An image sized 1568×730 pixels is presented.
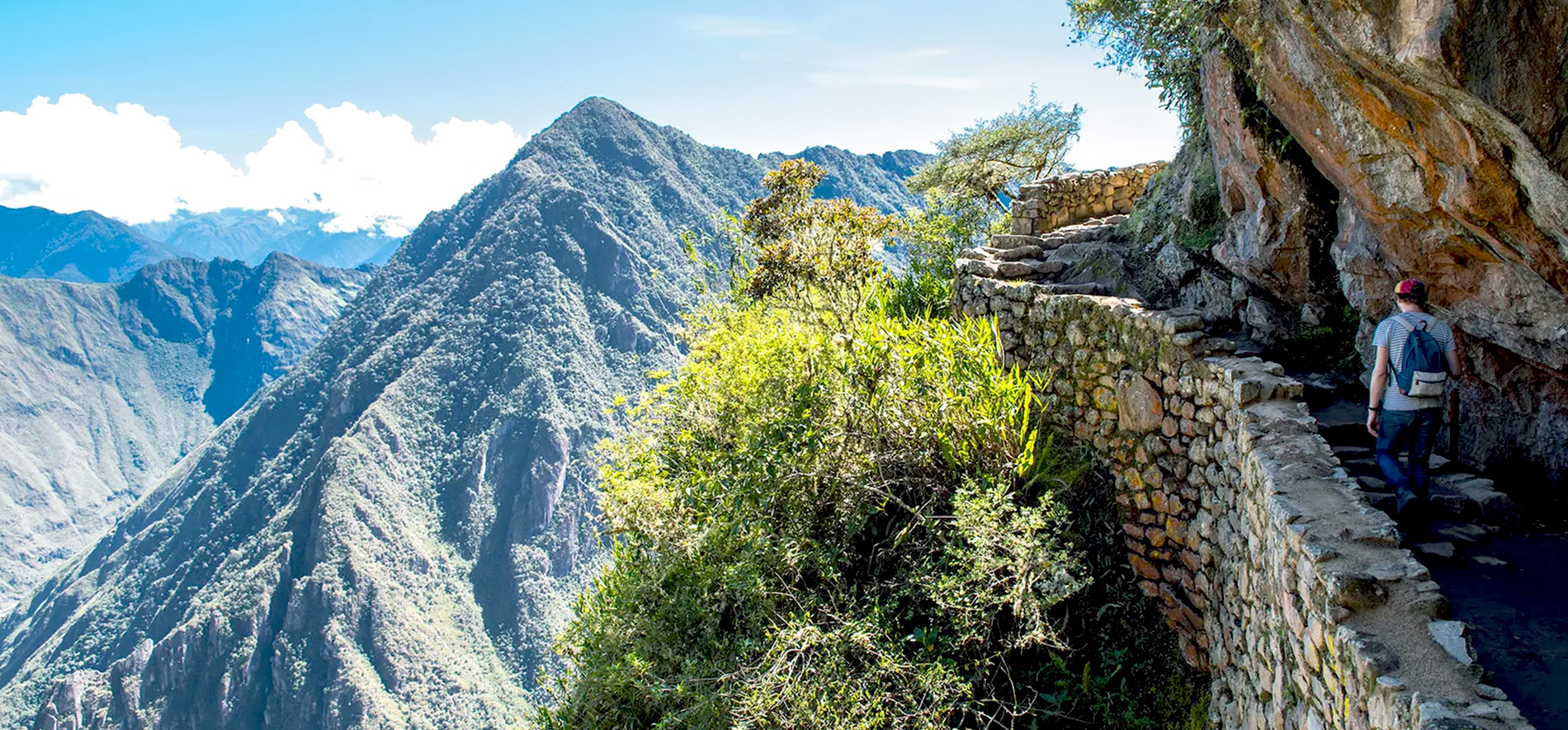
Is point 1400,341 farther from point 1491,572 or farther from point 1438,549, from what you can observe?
point 1491,572

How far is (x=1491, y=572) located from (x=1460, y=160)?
225 cm

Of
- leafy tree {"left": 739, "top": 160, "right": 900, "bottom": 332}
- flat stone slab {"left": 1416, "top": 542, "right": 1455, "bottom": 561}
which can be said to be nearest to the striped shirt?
flat stone slab {"left": 1416, "top": 542, "right": 1455, "bottom": 561}

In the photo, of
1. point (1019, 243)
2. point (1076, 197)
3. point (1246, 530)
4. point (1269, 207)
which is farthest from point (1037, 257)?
point (1246, 530)

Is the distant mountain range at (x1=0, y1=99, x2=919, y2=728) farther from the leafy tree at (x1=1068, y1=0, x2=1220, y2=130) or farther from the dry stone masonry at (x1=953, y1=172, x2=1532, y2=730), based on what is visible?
the dry stone masonry at (x1=953, y1=172, x2=1532, y2=730)

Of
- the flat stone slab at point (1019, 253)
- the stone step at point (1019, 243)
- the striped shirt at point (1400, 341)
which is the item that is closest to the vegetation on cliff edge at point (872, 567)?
the flat stone slab at point (1019, 253)

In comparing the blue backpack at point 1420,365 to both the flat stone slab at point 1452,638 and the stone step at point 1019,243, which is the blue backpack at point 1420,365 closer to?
the flat stone slab at point 1452,638

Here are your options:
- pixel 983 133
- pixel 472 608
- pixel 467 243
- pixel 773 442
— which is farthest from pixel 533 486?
pixel 773 442

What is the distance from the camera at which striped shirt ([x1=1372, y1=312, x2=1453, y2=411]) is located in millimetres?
4848

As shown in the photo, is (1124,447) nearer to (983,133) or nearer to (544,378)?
(983,133)

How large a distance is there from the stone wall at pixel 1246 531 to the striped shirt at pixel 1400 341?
0.52 meters

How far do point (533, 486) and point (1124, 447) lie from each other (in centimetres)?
11510

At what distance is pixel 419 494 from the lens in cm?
11975

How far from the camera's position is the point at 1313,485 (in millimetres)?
4277

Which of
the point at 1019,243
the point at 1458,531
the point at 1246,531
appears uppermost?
the point at 1019,243
